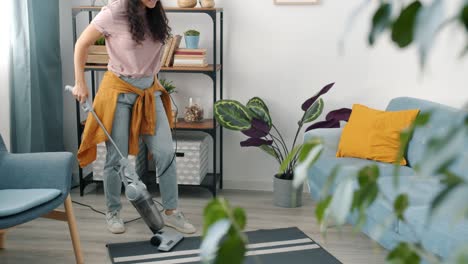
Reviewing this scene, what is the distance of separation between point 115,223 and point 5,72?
110 centimetres

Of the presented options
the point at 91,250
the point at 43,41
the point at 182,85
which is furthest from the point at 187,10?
the point at 91,250

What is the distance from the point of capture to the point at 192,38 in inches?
161

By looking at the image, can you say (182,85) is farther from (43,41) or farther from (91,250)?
(91,250)

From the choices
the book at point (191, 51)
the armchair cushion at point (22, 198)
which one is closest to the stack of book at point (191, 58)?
the book at point (191, 51)

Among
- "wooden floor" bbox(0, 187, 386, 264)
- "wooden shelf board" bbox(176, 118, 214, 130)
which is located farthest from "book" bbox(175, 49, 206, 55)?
"wooden floor" bbox(0, 187, 386, 264)

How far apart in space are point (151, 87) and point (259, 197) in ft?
4.02

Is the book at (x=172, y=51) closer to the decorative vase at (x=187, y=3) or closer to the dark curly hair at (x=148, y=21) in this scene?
the decorative vase at (x=187, y=3)

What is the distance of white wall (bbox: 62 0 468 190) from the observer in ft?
13.8

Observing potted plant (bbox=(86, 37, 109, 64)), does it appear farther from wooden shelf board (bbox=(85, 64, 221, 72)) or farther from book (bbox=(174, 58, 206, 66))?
book (bbox=(174, 58, 206, 66))

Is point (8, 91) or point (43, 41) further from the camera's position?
point (43, 41)

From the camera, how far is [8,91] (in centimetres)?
382

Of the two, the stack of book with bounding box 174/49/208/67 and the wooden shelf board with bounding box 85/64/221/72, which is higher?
the stack of book with bounding box 174/49/208/67

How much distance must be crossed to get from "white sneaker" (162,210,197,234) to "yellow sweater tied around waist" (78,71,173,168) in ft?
1.40

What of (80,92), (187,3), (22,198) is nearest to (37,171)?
(22,198)
